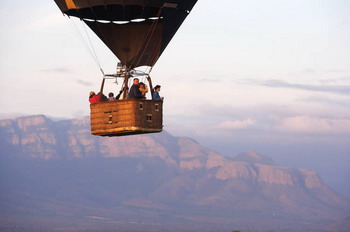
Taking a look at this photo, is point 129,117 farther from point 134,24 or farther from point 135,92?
point 134,24

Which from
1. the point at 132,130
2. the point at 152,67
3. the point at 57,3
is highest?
the point at 57,3

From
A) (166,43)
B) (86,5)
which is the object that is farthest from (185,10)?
(86,5)

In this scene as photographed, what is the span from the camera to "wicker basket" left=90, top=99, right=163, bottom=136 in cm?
3959

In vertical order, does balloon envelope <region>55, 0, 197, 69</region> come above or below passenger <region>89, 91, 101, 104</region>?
above

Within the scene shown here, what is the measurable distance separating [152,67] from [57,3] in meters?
5.04

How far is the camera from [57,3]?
43.3 metres

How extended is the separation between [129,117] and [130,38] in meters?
4.62

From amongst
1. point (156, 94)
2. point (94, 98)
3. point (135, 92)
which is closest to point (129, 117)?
point (135, 92)

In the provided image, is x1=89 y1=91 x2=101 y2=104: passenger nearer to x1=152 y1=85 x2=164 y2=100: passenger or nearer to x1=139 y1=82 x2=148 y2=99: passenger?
x1=139 y1=82 x2=148 y2=99: passenger

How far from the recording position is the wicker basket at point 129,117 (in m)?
39.6

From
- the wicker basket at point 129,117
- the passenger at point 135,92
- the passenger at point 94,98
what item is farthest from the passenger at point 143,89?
the passenger at point 94,98

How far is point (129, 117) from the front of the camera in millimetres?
39531

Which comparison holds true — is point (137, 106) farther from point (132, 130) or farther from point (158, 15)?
point (158, 15)

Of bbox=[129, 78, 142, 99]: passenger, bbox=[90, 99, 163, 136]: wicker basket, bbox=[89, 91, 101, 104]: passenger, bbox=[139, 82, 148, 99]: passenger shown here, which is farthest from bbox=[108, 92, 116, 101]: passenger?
bbox=[139, 82, 148, 99]: passenger
